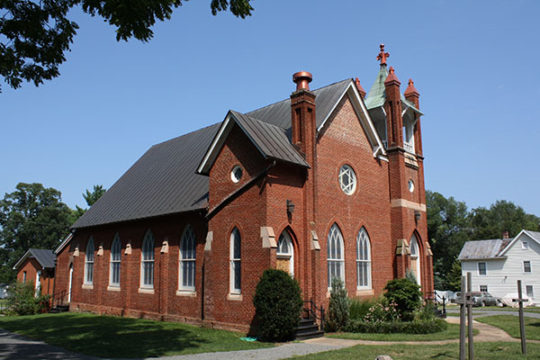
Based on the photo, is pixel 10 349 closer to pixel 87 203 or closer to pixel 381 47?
pixel 381 47

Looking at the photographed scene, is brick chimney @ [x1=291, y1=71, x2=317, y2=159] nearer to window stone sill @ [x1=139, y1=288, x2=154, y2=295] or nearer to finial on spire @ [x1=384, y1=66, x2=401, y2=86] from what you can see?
finial on spire @ [x1=384, y1=66, x2=401, y2=86]

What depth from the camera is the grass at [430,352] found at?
11375 mm

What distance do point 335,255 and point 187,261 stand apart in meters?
6.60

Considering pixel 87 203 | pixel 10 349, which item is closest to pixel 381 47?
pixel 10 349

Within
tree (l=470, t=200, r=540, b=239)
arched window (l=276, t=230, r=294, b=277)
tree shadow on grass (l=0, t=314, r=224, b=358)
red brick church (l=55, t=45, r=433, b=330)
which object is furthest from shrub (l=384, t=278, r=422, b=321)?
tree (l=470, t=200, r=540, b=239)

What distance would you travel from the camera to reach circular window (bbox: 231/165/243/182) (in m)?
17.6

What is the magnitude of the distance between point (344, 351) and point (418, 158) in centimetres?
1557

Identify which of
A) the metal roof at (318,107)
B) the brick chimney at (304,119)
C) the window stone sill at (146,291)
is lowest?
the window stone sill at (146,291)

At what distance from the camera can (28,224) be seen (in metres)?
78.2

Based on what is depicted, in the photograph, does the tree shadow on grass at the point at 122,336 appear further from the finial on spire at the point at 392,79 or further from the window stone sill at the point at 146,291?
the finial on spire at the point at 392,79

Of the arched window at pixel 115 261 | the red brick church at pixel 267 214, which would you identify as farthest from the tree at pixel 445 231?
the arched window at pixel 115 261

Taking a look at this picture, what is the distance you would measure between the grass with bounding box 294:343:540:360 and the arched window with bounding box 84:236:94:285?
19.5 meters

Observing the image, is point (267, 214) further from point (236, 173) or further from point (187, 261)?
point (187, 261)

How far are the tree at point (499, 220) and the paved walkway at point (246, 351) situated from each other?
61.1m
